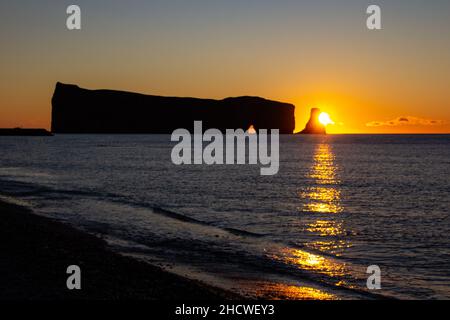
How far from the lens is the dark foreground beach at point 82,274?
475 inches

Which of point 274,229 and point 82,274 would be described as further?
point 274,229

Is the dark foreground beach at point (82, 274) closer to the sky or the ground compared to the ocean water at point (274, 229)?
closer to the sky

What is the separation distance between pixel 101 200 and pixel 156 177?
832 inches

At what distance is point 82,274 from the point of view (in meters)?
13.9

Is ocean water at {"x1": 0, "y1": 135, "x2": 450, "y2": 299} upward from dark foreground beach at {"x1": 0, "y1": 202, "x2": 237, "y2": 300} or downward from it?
downward

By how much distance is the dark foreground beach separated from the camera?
→ 12.1 m

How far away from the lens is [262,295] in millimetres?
14094

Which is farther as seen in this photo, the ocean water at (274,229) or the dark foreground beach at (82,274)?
the ocean water at (274,229)

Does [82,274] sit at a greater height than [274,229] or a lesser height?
greater

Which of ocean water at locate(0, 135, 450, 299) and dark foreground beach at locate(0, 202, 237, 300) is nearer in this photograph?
dark foreground beach at locate(0, 202, 237, 300)
